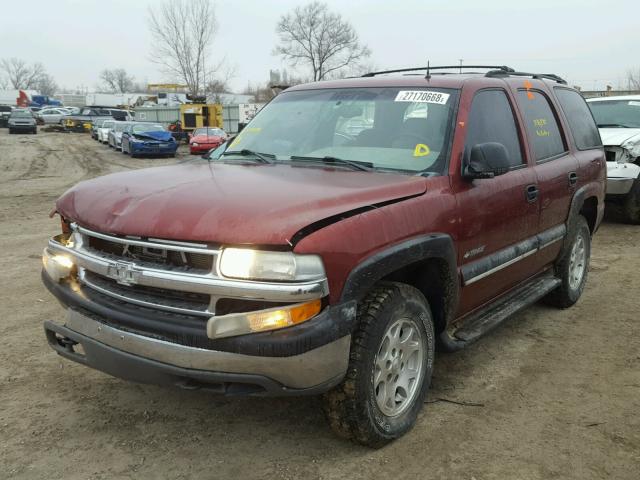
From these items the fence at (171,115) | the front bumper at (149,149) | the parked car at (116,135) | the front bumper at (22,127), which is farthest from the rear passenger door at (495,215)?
the front bumper at (22,127)

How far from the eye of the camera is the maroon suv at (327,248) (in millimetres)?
2389

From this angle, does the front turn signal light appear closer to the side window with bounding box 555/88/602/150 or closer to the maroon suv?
the maroon suv

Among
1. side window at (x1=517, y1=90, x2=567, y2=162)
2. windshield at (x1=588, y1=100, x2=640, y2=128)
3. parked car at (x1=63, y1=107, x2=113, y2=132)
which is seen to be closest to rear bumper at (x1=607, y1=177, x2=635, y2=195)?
windshield at (x1=588, y1=100, x2=640, y2=128)

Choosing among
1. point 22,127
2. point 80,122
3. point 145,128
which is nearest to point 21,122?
point 22,127

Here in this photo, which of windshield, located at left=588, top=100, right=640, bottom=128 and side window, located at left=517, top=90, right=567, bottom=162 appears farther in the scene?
windshield, located at left=588, top=100, right=640, bottom=128

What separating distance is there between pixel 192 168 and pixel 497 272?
208 centimetres

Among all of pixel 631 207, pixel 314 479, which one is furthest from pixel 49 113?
pixel 314 479

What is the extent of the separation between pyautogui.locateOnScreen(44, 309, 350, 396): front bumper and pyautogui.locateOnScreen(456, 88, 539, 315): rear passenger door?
1.24m

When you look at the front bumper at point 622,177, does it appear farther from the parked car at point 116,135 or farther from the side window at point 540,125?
the parked car at point 116,135

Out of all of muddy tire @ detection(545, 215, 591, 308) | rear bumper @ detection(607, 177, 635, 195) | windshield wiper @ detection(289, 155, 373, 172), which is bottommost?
muddy tire @ detection(545, 215, 591, 308)

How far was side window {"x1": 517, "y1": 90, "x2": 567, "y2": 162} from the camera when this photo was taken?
4.23 meters

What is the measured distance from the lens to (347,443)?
2.96 metres

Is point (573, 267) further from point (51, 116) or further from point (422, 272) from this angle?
point (51, 116)

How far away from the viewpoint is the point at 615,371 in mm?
3887
